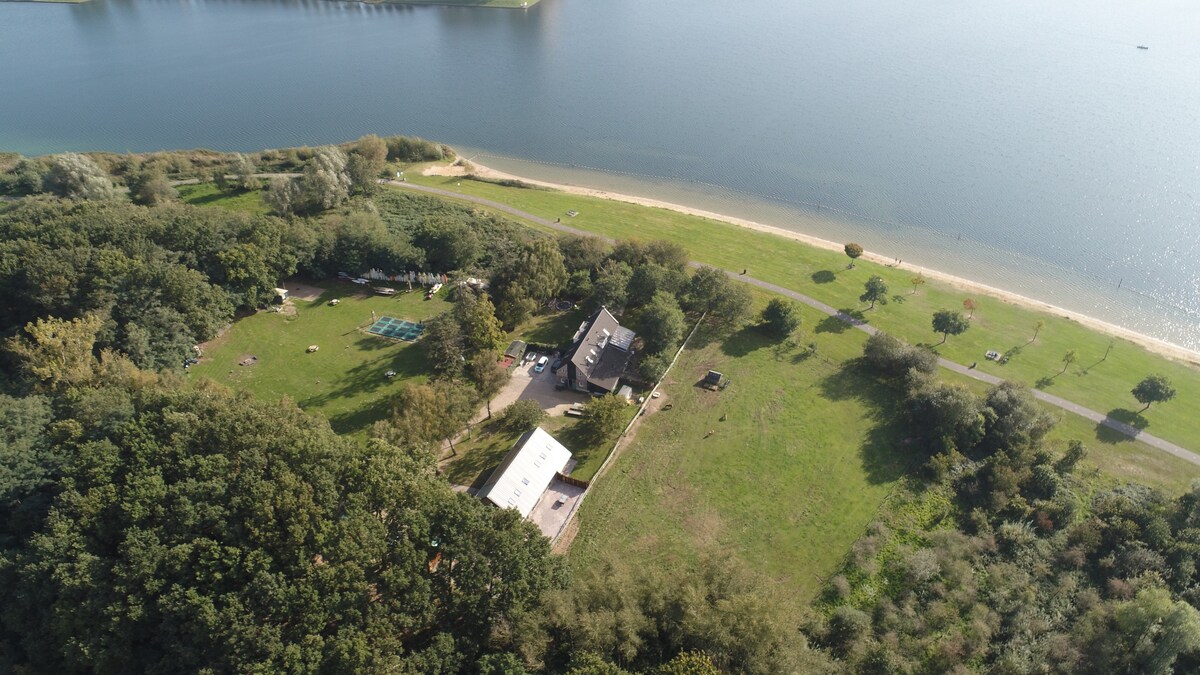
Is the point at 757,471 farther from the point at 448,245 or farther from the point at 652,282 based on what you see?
the point at 448,245

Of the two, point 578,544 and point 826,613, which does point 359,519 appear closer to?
point 578,544

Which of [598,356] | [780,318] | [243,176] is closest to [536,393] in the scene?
[598,356]

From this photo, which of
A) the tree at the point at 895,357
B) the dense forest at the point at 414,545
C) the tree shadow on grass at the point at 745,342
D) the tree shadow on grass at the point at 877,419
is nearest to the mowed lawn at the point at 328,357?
Result: the dense forest at the point at 414,545

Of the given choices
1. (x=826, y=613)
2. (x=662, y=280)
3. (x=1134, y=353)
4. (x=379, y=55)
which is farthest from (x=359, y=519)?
(x=379, y=55)

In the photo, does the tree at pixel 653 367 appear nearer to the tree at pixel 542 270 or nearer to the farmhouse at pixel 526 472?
the farmhouse at pixel 526 472

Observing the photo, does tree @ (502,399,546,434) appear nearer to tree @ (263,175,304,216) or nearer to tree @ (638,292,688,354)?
tree @ (638,292,688,354)

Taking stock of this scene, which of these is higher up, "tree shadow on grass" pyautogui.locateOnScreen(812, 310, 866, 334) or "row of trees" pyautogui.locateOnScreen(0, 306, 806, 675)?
"row of trees" pyautogui.locateOnScreen(0, 306, 806, 675)

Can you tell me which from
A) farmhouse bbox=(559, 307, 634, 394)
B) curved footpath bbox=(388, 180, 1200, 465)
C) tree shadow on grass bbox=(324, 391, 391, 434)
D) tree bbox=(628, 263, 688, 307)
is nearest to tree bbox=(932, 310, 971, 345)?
curved footpath bbox=(388, 180, 1200, 465)

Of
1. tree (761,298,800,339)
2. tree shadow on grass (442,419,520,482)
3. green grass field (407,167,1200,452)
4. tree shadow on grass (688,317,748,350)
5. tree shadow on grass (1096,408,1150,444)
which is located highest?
tree (761,298,800,339)
